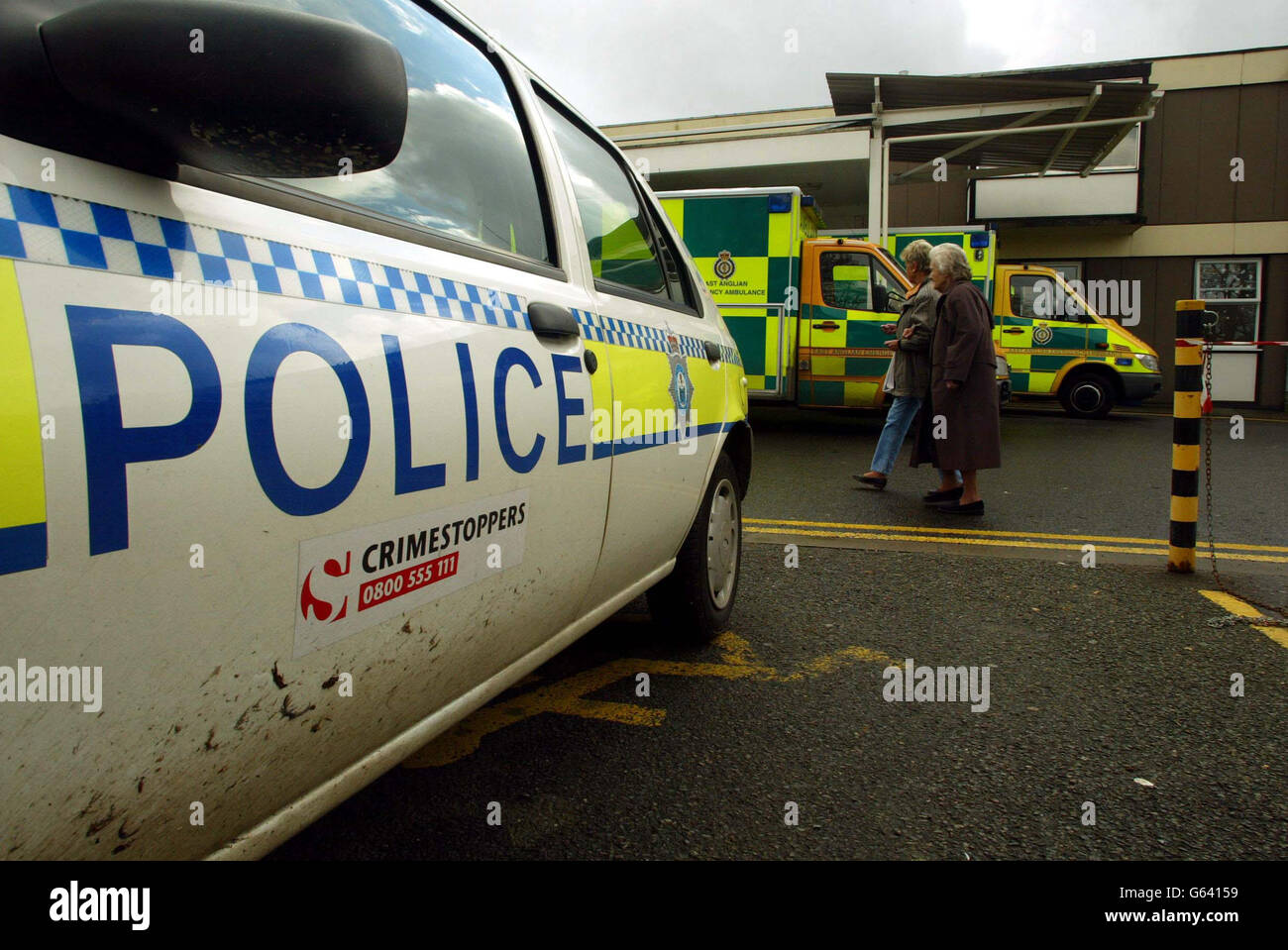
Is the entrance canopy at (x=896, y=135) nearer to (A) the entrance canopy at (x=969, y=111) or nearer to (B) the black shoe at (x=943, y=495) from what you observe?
(A) the entrance canopy at (x=969, y=111)

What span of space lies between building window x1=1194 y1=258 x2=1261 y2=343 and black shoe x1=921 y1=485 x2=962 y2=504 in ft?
43.6

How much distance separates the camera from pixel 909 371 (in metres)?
6.02

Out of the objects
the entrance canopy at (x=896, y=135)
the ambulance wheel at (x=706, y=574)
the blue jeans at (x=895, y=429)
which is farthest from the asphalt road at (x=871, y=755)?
the entrance canopy at (x=896, y=135)

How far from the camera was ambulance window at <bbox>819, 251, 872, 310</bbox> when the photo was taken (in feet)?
31.3

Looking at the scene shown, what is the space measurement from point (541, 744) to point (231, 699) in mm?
1362

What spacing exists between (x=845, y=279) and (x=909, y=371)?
3824 mm

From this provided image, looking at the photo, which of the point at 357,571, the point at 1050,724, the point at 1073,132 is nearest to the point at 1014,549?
the point at 1050,724

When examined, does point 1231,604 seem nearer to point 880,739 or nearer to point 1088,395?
point 880,739

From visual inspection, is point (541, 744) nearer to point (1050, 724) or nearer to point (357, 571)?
point (357, 571)

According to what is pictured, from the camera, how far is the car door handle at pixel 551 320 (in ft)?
5.74

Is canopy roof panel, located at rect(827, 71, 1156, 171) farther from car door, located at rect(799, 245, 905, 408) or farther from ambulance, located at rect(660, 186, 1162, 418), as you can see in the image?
car door, located at rect(799, 245, 905, 408)

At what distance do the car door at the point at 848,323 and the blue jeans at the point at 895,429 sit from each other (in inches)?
132

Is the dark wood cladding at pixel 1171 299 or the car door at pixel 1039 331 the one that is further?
the dark wood cladding at pixel 1171 299

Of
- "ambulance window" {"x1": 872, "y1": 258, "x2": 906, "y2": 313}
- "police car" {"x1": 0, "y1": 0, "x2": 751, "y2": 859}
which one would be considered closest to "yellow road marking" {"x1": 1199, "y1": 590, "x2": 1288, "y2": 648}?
"police car" {"x1": 0, "y1": 0, "x2": 751, "y2": 859}
